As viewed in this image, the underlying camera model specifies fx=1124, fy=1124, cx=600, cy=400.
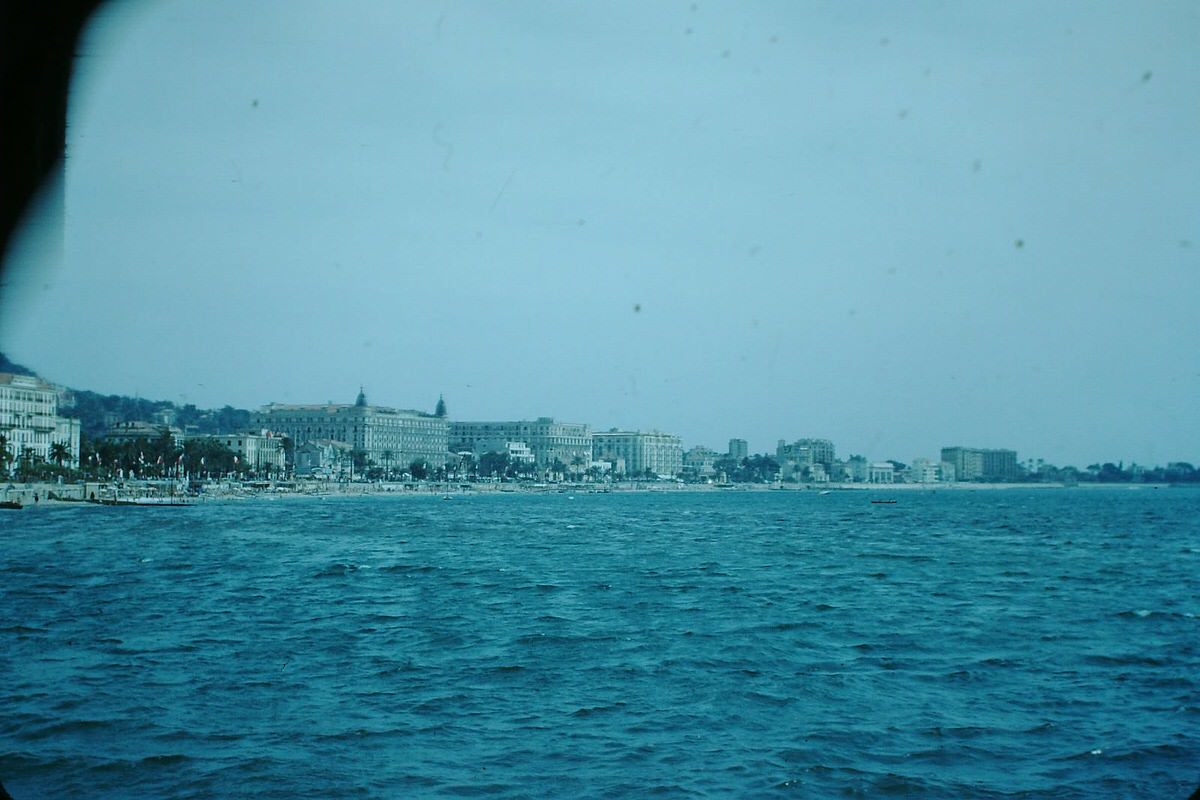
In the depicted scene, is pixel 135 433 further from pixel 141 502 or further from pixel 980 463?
pixel 980 463

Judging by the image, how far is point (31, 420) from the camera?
61.6 metres

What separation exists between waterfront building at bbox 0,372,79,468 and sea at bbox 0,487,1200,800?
40.6 meters

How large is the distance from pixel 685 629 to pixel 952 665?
10.7ft

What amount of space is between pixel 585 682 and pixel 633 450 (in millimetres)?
139544

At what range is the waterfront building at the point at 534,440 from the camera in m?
140

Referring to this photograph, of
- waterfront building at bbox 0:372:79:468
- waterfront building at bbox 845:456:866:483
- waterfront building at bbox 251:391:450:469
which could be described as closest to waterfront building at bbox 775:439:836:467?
waterfront building at bbox 845:456:866:483

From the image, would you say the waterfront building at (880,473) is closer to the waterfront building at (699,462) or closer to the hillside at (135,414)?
the waterfront building at (699,462)

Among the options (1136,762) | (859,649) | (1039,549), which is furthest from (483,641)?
(1039,549)

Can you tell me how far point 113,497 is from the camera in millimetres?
55344

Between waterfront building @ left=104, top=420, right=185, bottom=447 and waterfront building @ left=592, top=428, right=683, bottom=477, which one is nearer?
waterfront building @ left=104, top=420, right=185, bottom=447

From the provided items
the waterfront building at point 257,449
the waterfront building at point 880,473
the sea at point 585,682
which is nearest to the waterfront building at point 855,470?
the waterfront building at point 880,473

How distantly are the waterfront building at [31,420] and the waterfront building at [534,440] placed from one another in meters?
73.7

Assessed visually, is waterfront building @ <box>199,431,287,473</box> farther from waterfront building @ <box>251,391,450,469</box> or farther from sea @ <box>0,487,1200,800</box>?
sea @ <box>0,487,1200,800</box>

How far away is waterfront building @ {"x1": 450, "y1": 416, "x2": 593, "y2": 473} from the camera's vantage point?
140500 mm
